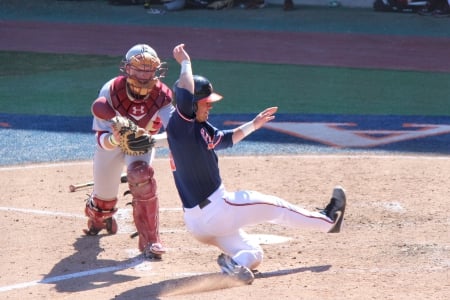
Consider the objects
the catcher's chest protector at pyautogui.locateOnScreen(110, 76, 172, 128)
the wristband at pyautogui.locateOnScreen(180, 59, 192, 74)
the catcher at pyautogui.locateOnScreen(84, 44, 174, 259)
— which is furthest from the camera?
the catcher's chest protector at pyautogui.locateOnScreen(110, 76, 172, 128)

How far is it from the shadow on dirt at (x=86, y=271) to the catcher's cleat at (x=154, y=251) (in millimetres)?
85

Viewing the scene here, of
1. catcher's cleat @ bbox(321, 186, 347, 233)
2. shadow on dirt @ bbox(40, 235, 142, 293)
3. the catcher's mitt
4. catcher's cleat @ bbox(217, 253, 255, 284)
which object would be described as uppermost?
the catcher's mitt

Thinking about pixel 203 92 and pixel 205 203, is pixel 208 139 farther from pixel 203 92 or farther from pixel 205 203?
pixel 205 203

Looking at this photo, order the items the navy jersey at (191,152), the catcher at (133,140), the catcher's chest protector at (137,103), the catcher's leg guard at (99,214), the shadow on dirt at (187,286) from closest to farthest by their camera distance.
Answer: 1. the shadow on dirt at (187,286)
2. the navy jersey at (191,152)
3. the catcher at (133,140)
4. the catcher's chest protector at (137,103)
5. the catcher's leg guard at (99,214)

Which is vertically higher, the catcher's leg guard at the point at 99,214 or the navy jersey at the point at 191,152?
the navy jersey at the point at 191,152

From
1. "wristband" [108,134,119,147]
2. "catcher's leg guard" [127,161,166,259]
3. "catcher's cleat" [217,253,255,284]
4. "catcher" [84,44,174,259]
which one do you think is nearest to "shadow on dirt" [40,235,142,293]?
"catcher's leg guard" [127,161,166,259]

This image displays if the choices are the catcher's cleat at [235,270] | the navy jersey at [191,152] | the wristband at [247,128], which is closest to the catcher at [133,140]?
the navy jersey at [191,152]

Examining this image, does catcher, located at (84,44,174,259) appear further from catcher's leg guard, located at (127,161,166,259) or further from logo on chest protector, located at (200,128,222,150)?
logo on chest protector, located at (200,128,222,150)

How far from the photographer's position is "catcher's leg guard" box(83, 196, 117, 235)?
783 centimetres

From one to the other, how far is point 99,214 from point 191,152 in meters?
1.58

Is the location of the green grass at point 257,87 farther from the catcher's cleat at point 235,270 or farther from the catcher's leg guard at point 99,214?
the catcher's cleat at point 235,270

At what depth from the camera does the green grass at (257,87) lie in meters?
13.3

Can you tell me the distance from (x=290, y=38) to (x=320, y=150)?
9.28 meters

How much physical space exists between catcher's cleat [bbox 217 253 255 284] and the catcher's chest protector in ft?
4.94
